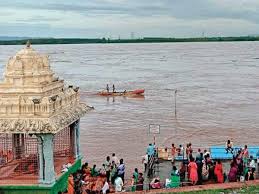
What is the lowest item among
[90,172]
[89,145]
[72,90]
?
[89,145]

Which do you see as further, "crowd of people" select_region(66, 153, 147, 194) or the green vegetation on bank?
"crowd of people" select_region(66, 153, 147, 194)

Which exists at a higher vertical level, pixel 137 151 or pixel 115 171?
pixel 115 171

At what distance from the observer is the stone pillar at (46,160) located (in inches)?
543

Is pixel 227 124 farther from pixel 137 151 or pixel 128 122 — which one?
pixel 137 151

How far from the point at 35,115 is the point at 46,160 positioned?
→ 1234 millimetres

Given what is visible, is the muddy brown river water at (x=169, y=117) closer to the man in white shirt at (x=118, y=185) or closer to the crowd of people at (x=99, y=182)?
the crowd of people at (x=99, y=182)

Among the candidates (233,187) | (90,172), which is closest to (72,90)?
(90,172)

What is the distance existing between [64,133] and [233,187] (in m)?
6.81

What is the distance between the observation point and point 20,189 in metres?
13.7

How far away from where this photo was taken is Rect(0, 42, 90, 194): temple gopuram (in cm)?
1360

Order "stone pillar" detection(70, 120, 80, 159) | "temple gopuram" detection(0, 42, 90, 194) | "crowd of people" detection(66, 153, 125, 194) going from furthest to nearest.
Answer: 1. "stone pillar" detection(70, 120, 80, 159)
2. "crowd of people" detection(66, 153, 125, 194)
3. "temple gopuram" detection(0, 42, 90, 194)

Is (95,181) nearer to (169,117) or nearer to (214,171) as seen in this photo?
(214,171)

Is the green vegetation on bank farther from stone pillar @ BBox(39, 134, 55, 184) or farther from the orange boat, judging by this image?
the orange boat

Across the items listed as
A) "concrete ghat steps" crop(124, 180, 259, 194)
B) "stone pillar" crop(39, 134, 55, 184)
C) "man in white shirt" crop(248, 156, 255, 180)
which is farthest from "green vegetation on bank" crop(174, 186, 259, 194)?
"stone pillar" crop(39, 134, 55, 184)
